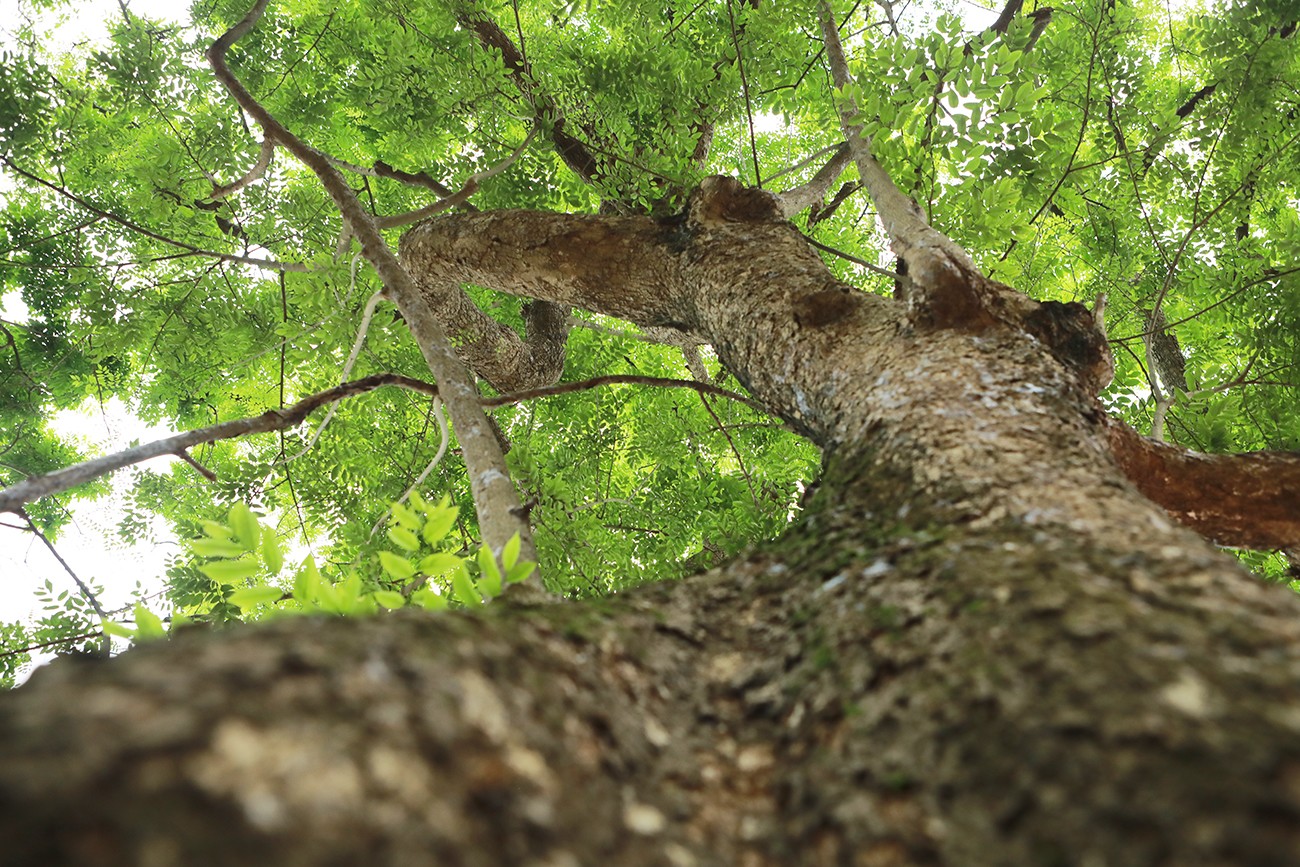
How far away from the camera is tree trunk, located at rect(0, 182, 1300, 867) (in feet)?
1.69

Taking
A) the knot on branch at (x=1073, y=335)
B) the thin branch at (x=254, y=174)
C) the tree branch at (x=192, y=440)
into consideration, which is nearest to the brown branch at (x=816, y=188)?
the tree branch at (x=192, y=440)

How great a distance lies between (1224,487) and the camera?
229 centimetres

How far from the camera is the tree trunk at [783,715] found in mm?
517

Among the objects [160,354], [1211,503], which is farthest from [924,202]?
[160,354]

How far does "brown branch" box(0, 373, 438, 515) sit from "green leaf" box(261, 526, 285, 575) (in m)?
0.39

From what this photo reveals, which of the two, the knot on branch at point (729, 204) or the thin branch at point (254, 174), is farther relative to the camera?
the thin branch at point (254, 174)

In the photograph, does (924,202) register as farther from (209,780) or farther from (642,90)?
(209,780)

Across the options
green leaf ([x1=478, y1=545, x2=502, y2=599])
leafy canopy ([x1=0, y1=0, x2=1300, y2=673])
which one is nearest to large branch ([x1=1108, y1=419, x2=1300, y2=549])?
leafy canopy ([x1=0, y1=0, x2=1300, y2=673])

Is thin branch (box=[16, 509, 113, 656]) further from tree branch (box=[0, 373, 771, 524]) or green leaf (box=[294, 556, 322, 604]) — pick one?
green leaf (box=[294, 556, 322, 604])

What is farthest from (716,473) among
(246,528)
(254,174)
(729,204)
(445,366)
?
(246,528)

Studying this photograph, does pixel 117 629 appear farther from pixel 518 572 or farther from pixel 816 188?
pixel 816 188

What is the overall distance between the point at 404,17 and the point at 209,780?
4865mm

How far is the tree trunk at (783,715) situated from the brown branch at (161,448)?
0.88m

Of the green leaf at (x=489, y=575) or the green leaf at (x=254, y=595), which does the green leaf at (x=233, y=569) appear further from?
the green leaf at (x=489, y=575)
